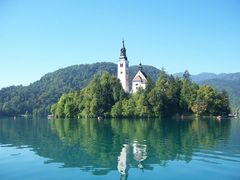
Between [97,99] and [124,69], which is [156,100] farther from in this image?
[124,69]

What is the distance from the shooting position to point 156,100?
284ft

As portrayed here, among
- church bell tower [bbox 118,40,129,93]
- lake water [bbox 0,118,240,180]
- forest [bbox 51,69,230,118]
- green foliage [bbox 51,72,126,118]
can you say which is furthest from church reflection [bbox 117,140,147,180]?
church bell tower [bbox 118,40,129,93]

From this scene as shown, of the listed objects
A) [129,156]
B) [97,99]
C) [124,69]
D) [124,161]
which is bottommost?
[124,161]

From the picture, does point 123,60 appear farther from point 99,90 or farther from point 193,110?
point 193,110

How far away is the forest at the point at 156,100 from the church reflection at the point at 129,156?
2257 inches

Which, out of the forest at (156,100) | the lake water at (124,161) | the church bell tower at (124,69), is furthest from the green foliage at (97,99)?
the lake water at (124,161)

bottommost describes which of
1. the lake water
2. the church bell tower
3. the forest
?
the lake water

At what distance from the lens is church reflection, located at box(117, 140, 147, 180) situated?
64.2 feet

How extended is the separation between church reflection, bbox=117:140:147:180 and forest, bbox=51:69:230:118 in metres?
57.3

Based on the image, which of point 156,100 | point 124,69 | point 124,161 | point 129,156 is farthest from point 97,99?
point 124,161

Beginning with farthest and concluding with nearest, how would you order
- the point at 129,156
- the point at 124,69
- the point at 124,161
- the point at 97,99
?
the point at 124,69 < the point at 97,99 < the point at 129,156 < the point at 124,161

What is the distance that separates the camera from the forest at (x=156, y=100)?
8756cm

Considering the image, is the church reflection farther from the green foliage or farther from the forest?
the green foliage

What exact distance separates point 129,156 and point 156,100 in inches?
2501
